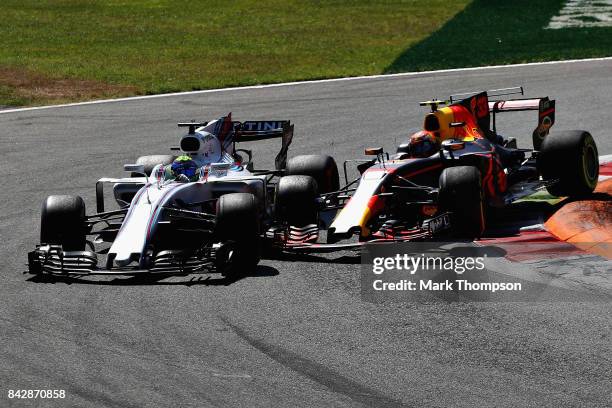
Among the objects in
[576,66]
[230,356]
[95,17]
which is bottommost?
[230,356]

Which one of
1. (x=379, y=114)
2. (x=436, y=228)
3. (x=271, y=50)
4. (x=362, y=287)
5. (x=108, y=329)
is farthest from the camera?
(x=271, y=50)

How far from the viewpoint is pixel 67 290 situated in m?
12.9

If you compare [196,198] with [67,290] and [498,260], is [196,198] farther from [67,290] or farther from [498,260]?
[498,260]

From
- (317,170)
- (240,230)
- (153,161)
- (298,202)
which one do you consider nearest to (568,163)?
(317,170)

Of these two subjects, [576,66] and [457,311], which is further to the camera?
[576,66]

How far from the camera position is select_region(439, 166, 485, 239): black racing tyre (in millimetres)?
13930

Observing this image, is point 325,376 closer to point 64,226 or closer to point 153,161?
point 64,226

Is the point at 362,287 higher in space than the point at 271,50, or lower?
lower

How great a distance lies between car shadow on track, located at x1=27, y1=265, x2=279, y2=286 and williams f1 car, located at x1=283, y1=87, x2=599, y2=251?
960 mm

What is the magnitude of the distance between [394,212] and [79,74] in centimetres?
1909

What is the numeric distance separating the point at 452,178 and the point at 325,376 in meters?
4.80

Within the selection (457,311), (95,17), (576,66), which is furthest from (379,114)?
(95,17)

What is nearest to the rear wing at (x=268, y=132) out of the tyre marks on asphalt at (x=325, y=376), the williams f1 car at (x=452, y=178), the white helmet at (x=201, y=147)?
the white helmet at (x=201, y=147)

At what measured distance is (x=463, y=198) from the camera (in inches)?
548
